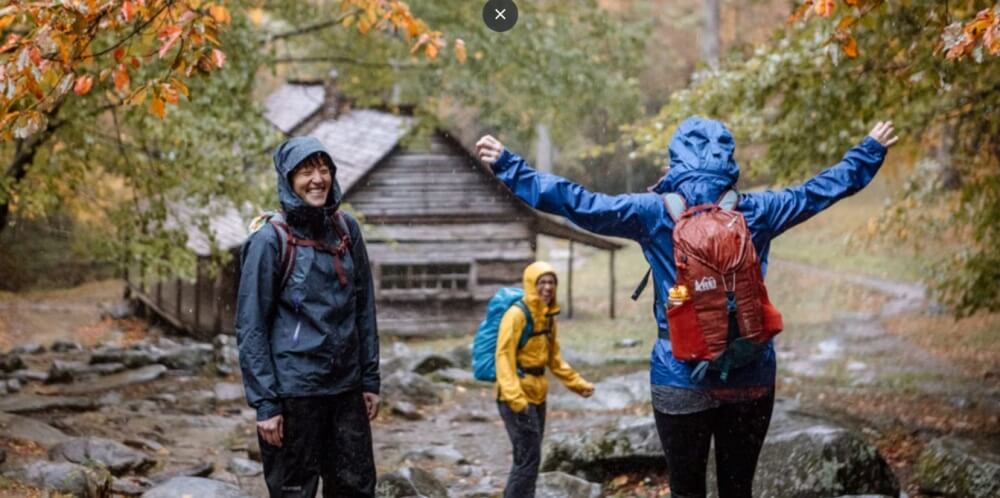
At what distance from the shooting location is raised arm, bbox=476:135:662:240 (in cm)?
418

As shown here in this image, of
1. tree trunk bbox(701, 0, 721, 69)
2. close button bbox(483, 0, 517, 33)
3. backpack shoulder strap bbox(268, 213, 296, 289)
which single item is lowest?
backpack shoulder strap bbox(268, 213, 296, 289)

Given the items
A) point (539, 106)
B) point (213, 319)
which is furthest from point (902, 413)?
point (213, 319)

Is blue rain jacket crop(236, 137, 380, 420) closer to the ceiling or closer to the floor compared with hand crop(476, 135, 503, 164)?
closer to the floor

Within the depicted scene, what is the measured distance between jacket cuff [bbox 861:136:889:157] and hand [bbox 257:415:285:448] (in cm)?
283

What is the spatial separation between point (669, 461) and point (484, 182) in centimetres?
2179

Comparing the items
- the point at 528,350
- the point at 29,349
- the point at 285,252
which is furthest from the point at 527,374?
Answer: the point at 29,349

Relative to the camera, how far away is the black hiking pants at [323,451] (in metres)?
4.51

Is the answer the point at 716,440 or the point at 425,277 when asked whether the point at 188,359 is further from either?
the point at 716,440

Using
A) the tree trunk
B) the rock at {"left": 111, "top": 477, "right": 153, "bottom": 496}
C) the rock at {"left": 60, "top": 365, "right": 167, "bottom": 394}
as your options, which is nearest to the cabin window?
the rock at {"left": 60, "top": 365, "right": 167, "bottom": 394}

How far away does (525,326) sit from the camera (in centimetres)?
677

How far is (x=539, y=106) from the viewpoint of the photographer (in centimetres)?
2145

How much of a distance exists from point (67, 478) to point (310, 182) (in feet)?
11.1

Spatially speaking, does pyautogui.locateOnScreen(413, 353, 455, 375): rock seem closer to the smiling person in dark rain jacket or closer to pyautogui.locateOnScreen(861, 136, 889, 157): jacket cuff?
the smiling person in dark rain jacket

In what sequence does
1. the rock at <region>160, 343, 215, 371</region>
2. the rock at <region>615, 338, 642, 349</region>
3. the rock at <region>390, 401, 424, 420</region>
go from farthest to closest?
the rock at <region>615, 338, 642, 349</region>, the rock at <region>160, 343, 215, 371</region>, the rock at <region>390, 401, 424, 420</region>
